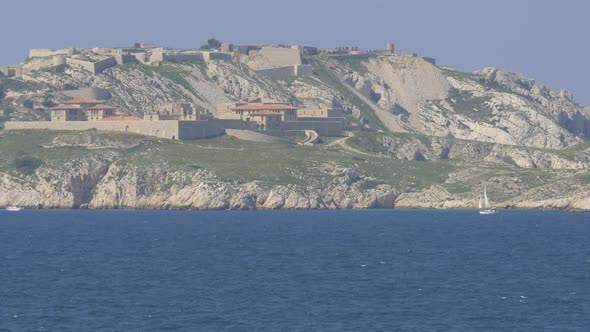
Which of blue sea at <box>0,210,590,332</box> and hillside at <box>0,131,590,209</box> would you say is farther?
hillside at <box>0,131,590,209</box>

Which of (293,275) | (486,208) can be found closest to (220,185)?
(486,208)

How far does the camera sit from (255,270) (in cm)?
11731

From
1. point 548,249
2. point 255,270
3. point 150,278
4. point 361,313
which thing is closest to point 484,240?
point 548,249

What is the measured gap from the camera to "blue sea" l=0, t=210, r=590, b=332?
89.4m

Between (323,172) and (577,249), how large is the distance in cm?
6314

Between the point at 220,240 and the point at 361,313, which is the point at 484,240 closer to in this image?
the point at 220,240

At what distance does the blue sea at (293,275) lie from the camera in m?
89.4

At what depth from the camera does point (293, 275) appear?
113 metres

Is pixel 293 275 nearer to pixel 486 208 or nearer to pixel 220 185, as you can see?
pixel 220 185

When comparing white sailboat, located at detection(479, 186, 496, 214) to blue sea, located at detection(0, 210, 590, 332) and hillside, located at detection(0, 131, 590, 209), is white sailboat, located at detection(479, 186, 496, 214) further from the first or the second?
blue sea, located at detection(0, 210, 590, 332)

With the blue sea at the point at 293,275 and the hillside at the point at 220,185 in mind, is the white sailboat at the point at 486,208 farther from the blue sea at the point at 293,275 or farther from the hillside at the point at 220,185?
the blue sea at the point at 293,275

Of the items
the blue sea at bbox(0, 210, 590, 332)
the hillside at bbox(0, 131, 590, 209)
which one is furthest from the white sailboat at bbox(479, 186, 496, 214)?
the blue sea at bbox(0, 210, 590, 332)

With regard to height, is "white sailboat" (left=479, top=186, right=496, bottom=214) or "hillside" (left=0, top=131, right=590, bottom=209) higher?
"hillside" (left=0, top=131, right=590, bottom=209)

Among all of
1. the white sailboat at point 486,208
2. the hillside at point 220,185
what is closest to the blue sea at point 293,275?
the hillside at point 220,185
